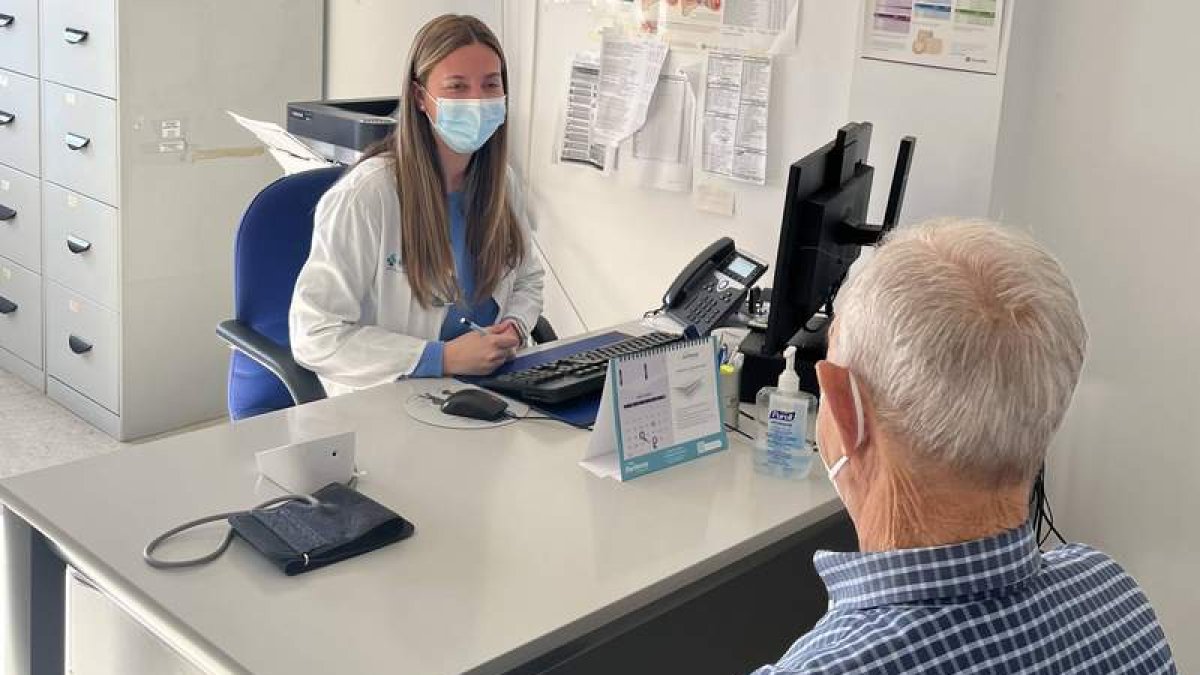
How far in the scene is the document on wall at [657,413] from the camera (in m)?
1.96

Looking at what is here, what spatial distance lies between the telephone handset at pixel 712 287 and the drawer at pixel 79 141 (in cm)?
194

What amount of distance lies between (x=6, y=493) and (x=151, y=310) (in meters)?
2.17

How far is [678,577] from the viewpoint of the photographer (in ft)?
5.65

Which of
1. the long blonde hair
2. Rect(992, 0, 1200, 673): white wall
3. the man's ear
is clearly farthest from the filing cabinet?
the man's ear

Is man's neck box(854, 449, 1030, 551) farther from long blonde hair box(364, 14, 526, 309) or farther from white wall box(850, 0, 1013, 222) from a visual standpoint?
white wall box(850, 0, 1013, 222)

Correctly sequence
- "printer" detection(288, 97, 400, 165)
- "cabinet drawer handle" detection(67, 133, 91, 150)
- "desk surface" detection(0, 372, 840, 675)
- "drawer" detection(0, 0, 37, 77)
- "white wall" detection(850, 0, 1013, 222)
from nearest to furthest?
"desk surface" detection(0, 372, 840, 675) → "white wall" detection(850, 0, 1013, 222) → "printer" detection(288, 97, 400, 165) → "cabinet drawer handle" detection(67, 133, 91, 150) → "drawer" detection(0, 0, 37, 77)

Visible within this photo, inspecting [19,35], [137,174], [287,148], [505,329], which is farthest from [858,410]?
[19,35]

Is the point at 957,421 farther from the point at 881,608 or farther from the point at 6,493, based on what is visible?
the point at 6,493

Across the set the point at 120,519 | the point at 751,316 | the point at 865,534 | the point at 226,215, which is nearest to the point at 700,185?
the point at 751,316

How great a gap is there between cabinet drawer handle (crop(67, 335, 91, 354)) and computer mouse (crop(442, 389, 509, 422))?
2144mm

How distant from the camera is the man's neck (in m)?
1.16

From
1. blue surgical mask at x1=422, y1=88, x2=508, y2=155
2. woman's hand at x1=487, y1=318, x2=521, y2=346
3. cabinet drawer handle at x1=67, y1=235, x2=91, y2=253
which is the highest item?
blue surgical mask at x1=422, y1=88, x2=508, y2=155

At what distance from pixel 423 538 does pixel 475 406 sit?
18.0 inches

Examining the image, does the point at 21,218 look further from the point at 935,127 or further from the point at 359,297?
the point at 935,127
